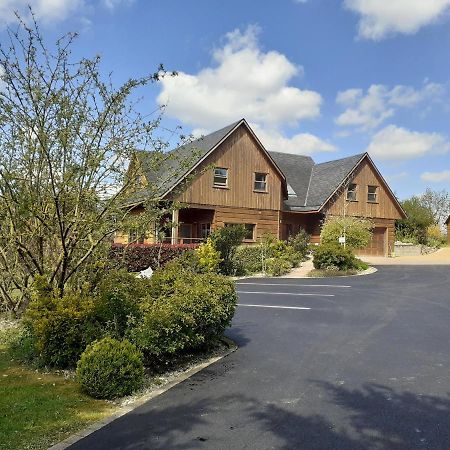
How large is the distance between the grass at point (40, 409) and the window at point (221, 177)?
855 inches

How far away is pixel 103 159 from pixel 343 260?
1754cm

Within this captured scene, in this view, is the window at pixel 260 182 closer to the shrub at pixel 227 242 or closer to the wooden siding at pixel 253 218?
the wooden siding at pixel 253 218

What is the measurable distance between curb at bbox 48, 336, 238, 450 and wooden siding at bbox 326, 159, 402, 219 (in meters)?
25.9

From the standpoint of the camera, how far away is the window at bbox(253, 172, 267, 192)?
29.2m

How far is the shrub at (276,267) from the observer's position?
2133 cm

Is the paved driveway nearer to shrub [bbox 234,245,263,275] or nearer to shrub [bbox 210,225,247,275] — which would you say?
shrub [bbox 210,225,247,275]

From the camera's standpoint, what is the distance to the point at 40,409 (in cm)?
505

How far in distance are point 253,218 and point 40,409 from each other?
24.3 metres

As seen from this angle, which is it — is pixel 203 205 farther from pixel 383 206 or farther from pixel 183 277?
pixel 183 277

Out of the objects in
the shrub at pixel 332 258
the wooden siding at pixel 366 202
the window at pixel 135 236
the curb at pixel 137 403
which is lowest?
the curb at pixel 137 403

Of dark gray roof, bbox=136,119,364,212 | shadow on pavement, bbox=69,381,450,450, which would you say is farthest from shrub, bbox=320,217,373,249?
shadow on pavement, bbox=69,381,450,450

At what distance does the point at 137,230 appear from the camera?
721 cm

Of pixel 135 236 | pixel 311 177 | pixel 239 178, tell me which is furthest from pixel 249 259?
pixel 311 177

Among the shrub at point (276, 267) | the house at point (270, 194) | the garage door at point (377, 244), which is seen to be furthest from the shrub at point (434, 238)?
the shrub at point (276, 267)
